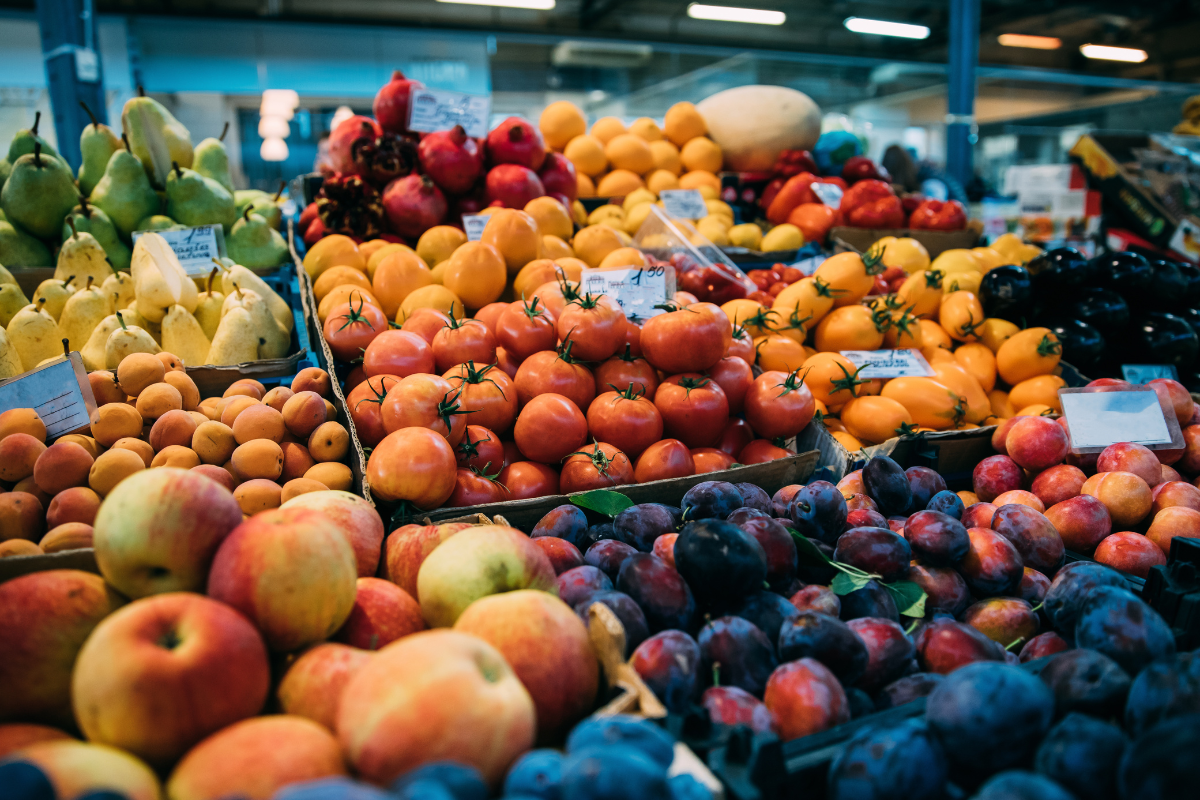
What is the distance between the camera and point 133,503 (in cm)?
83

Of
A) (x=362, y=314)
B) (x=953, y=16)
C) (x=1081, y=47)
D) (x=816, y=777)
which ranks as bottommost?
(x=816, y=777)

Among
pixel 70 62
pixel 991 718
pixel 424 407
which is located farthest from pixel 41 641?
pixel 70 62

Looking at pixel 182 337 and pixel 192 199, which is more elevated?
pixel 192 199

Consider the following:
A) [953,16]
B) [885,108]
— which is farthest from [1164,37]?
[953,16]

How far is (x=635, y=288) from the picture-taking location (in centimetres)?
197

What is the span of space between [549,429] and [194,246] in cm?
142

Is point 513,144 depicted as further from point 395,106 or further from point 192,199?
point 192,199

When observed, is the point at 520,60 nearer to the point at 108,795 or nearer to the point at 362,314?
the point at 362,314

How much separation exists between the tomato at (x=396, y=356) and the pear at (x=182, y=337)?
0.57 m

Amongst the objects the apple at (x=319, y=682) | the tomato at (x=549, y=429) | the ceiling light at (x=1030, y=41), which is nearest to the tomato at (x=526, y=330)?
the tomato at (x=549, y=429)

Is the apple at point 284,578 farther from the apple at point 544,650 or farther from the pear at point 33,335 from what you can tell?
the pear at point 33,335

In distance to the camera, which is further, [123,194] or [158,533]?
[123,194]

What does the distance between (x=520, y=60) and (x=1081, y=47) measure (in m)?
10.2

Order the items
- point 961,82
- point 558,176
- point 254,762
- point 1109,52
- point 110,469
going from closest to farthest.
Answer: point 254,762 < point 110,469 < point 558,176 < point 961,82 < point 1109,52
